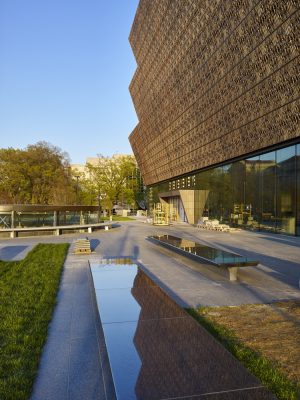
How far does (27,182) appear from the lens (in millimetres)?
55812

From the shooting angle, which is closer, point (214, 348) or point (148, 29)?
point (214, 348)

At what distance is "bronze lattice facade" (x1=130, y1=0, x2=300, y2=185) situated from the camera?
58.1 ft

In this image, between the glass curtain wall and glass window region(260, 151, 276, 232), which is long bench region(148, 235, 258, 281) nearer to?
the glass curtain wall

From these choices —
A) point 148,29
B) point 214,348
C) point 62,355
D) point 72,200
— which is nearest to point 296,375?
point 214,348

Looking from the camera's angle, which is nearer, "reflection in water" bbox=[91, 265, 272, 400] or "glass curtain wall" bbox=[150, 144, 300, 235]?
"reflection in water" bbox=[91, 265, 272, 400]

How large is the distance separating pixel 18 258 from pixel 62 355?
951 centimetres

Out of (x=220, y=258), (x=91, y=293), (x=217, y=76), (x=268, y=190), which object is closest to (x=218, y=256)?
(x=220, y=258)

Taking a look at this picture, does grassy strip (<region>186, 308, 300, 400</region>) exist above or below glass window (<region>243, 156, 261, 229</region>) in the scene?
below

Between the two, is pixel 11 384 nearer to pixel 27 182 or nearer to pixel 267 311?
pixel 267 311

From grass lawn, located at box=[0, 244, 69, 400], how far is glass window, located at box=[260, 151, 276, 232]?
16732 mm

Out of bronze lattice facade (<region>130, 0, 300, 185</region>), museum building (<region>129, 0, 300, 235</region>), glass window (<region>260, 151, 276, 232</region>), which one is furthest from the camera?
glass window (<region>260, 151, 276, 232</region>)

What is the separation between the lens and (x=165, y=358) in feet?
12.6

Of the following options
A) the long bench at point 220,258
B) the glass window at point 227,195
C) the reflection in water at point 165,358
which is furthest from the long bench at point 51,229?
the reflection in water at point 165,358

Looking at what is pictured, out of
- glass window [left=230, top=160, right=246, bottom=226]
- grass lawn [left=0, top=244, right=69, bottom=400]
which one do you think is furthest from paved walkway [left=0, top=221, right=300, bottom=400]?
glass window [left=230, top=160, right=246, bottom=226]
